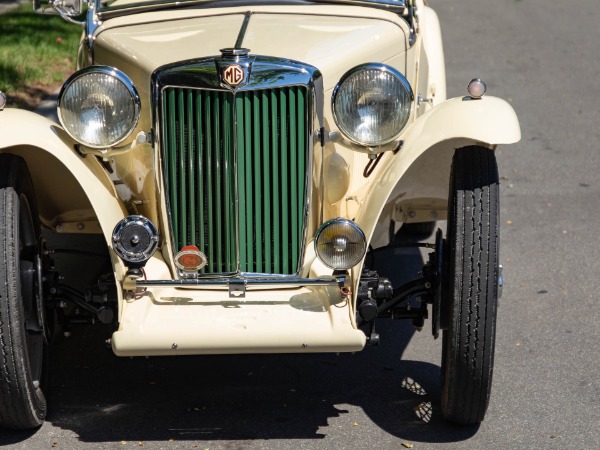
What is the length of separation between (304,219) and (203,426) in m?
0.92

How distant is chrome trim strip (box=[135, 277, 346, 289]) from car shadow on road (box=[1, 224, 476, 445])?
616mm

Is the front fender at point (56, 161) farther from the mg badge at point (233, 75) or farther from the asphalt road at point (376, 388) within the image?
the asphalt road at point (376, 388)

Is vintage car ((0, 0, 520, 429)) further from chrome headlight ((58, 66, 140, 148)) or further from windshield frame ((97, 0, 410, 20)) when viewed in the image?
windshield frame ((97, 0, 410, 20))

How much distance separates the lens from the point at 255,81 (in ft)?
12.8

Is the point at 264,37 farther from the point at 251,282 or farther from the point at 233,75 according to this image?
the point at 251,282

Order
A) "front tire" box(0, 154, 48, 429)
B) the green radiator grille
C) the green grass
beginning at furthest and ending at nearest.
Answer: the green grass → the green radiator grille → "front tire" box(0, 154, 48, 429)

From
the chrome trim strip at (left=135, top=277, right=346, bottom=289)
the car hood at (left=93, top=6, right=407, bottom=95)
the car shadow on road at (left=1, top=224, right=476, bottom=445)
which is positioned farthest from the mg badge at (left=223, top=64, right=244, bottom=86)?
the car shadow on road at (left=1, top=224, right=476, bottom=445)

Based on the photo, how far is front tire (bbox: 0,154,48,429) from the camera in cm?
380

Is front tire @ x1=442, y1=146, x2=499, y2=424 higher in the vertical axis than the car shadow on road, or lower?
higher

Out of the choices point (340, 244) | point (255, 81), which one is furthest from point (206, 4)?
point (340, 244)

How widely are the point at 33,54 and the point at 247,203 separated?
5683 mm

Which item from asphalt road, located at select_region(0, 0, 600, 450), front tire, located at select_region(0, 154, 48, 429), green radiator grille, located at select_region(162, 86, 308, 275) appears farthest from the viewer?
asphalt road, located at select_region(0, 0, 600, 450)

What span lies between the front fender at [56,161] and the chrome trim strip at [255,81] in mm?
238

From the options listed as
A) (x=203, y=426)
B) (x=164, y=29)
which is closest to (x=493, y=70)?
(x=164, y=29)
